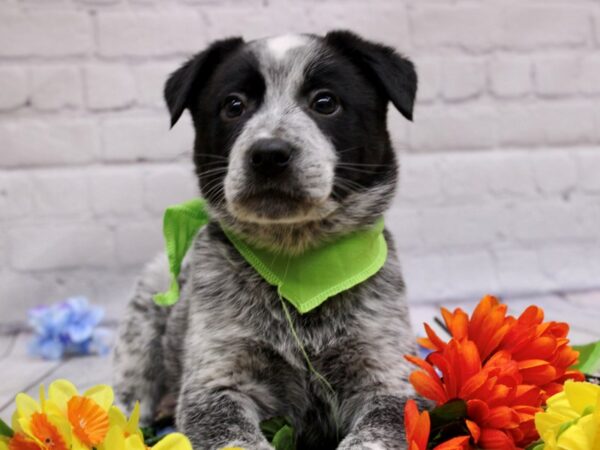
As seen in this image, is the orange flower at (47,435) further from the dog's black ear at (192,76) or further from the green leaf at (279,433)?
the dog's black ear at (192,76)

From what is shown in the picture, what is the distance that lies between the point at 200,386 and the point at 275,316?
0.22 meters

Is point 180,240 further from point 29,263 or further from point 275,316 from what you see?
point 29,263

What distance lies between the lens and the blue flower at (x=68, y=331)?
98.8 inches

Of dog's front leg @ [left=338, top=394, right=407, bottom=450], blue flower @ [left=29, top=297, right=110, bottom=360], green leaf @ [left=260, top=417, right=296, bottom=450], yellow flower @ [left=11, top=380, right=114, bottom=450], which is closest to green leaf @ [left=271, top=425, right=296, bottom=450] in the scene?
green leaf @ [left=260, top=417, right=296, bottom=450]

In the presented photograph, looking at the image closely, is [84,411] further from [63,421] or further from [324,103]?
[324,103]

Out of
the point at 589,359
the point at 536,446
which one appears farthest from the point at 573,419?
the point at 589,359

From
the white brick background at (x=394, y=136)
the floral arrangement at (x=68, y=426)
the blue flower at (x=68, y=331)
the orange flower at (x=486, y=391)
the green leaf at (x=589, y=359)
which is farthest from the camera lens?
the white brick background at (x=394, y=136)

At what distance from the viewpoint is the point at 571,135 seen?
3.17m

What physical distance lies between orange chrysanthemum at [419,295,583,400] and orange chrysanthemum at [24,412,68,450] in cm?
73

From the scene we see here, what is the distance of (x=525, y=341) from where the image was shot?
1.42m

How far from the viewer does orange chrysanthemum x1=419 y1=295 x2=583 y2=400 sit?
4.57 feet

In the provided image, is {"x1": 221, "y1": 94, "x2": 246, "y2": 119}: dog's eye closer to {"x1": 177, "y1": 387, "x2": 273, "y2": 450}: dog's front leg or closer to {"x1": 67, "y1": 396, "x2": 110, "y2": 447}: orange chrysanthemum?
{"x1": 177, "y1": 387, "x2": 273, "y2": 450}: dog's front leg

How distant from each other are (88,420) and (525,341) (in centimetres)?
83

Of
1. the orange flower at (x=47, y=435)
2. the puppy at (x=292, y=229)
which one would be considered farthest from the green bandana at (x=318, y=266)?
the orange flower at (x=47, y=435)
